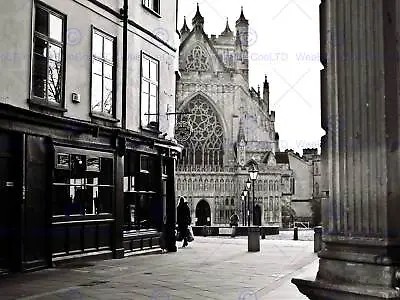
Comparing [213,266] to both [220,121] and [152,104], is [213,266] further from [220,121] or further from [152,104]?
[220,121]

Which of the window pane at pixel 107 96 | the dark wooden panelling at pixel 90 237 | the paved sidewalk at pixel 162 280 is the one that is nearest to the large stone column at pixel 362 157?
the paved sidewalk at pixel 162 280

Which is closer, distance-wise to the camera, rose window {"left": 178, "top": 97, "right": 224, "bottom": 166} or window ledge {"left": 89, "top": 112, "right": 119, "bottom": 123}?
window ledge {"left": 89, "top": 112, "right": 119, "bottom": 123}

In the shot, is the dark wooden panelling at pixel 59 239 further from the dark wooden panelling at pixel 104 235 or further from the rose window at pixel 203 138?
the rose window at pixel 203 138

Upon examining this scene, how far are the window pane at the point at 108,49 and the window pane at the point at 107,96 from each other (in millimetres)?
618

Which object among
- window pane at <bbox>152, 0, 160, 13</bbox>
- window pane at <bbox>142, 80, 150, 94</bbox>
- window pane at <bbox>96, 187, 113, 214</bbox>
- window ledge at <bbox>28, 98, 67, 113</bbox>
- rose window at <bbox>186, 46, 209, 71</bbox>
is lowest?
window pane at <bbox>96, 187, 113, 214</bbox>

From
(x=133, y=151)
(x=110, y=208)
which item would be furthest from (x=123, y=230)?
(x=133, y=151)

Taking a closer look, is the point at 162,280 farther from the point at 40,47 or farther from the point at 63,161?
the point at 40,47

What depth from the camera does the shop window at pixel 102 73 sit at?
15.0 metres

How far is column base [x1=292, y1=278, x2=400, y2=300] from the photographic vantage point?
3451 mm

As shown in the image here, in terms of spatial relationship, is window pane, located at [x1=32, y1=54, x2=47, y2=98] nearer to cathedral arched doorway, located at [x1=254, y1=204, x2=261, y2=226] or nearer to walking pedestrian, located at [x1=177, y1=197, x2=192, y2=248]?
walking pedestrian, located at [x1=177, y1=197, x2=192, y2=248]

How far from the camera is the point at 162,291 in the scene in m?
9.66

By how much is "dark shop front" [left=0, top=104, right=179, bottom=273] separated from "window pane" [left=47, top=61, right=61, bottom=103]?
643mm

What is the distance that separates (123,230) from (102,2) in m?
6.03

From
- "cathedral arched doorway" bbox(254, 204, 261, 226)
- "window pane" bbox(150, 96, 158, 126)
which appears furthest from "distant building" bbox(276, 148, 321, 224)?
"window pane" bbox(150, 96, 158, 126)
